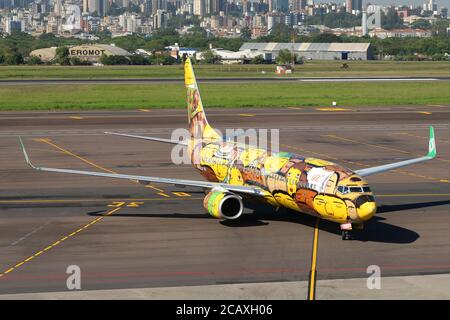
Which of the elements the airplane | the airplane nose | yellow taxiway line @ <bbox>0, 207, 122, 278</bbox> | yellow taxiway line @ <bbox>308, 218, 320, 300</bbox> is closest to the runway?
yellow taxiway line @ <bbox>0, 207, 122, 278</bbox>

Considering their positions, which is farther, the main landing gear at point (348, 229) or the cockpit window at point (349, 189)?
the main landing gear at point (348, 229)

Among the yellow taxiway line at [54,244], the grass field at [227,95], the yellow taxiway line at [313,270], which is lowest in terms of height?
the yellow taxiway line at [313,270]

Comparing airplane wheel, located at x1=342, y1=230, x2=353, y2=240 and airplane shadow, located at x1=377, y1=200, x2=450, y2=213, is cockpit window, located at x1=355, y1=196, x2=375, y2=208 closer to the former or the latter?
airplane wheel, located at x1=342, y1=230, x2=353, y2=240

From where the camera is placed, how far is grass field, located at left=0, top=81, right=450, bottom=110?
400ft

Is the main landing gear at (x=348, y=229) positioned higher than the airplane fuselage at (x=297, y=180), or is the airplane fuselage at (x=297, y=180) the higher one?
the airplane fuselage at (x=297, y=180)

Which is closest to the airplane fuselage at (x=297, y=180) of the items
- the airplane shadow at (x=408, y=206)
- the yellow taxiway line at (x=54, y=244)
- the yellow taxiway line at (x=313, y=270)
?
the yellow taxiway line at (x=313, y=270)

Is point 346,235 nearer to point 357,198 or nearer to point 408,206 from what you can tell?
point 357,198

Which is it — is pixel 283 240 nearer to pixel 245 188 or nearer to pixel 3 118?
pixel 245 188

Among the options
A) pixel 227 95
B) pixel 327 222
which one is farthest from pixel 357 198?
pixel 227 95

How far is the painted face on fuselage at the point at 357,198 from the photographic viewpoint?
41.9 meters

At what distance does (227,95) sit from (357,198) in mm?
93126

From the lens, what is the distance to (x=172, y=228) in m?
46.8

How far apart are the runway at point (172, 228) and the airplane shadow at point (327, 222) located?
0.06 metres

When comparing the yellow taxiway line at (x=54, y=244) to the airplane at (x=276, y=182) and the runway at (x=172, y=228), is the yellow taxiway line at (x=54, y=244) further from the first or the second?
the airplane at (x=276, y=182)
